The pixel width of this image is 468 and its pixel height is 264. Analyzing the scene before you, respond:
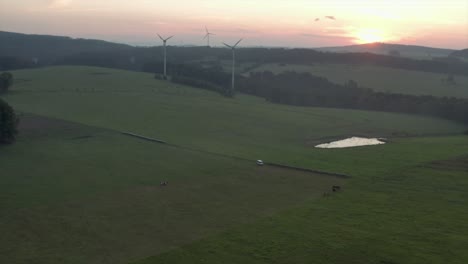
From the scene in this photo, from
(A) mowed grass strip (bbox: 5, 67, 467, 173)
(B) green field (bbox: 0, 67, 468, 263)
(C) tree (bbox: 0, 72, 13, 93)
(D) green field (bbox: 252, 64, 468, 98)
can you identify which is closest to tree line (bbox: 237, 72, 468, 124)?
(A) mowed grass strip (bbox: 5, 67, 467, 173)

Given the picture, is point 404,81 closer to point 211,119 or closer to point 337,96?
point 337,96

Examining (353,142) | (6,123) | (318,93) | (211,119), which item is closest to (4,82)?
(211,119)

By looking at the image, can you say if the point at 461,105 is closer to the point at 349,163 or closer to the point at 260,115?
the point at 260,115

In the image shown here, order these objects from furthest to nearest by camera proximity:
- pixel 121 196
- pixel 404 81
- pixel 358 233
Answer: pixel 404 81 → pixel 121 196 → pixel 358 233

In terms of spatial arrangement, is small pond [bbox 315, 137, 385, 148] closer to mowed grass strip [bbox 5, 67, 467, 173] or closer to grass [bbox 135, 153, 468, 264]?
mowed grass strip [bbox 5, 67, 467, 173]

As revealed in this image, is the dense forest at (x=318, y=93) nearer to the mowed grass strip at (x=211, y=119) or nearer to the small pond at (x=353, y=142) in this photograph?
the mowed grass strip at (x=211, y=119)

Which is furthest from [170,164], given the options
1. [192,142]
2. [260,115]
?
[260,115]
